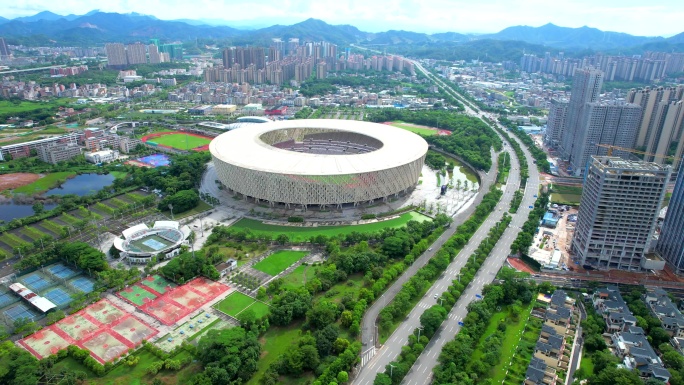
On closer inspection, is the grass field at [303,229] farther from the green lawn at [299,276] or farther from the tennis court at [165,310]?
the tennis court at [165,310]

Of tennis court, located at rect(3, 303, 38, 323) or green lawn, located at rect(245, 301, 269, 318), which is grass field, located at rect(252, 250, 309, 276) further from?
tennis court, located at rect(3, 303, 38, 323)

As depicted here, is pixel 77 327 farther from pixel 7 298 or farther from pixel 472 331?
pixel 472 331

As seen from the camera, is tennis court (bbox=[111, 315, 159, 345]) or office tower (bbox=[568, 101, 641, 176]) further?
office tower (bbox=[568, 101, 641, 176])

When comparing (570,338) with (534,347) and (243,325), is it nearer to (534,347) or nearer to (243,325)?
(534,347)

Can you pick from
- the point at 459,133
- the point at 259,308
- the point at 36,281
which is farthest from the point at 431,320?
the point at 459,133

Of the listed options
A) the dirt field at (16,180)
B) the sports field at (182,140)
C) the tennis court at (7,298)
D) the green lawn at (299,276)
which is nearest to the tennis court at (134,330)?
the tennis court at (7,298)

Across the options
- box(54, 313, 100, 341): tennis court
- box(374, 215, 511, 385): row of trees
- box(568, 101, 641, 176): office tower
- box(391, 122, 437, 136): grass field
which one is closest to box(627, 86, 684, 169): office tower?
box(568, 101, 641, 176): office tower

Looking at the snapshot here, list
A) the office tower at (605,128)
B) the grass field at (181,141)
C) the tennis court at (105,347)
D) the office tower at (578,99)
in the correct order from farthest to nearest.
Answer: the grass field at (181,141)
the office tower at (578,99)
the office tower at (605,128)
the tennis court at (105,347)
